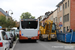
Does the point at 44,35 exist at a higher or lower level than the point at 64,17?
lower

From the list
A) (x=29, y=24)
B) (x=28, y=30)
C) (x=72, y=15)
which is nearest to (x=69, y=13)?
(x=72, y=15)

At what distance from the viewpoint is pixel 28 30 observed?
1872 cm

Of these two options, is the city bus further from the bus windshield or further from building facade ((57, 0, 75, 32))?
building facade ((57, 0, 75, 32))

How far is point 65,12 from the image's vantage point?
35438 mm

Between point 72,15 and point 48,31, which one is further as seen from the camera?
point 72,15

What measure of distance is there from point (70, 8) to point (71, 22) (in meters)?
2.97

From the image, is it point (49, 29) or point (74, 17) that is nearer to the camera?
point (49, 29)

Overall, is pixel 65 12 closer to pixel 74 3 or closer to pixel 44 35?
pixel 74 3

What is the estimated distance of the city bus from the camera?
18609mm

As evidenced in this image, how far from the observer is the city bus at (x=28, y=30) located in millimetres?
18609

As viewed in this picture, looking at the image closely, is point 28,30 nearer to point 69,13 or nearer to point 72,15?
point 72,15

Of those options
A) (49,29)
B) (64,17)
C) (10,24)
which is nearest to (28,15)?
(10,24)

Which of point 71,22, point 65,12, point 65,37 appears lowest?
point 65,37

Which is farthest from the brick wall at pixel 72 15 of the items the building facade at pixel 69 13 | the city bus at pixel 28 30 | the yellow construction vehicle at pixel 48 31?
the city bus at pixel 28 30
